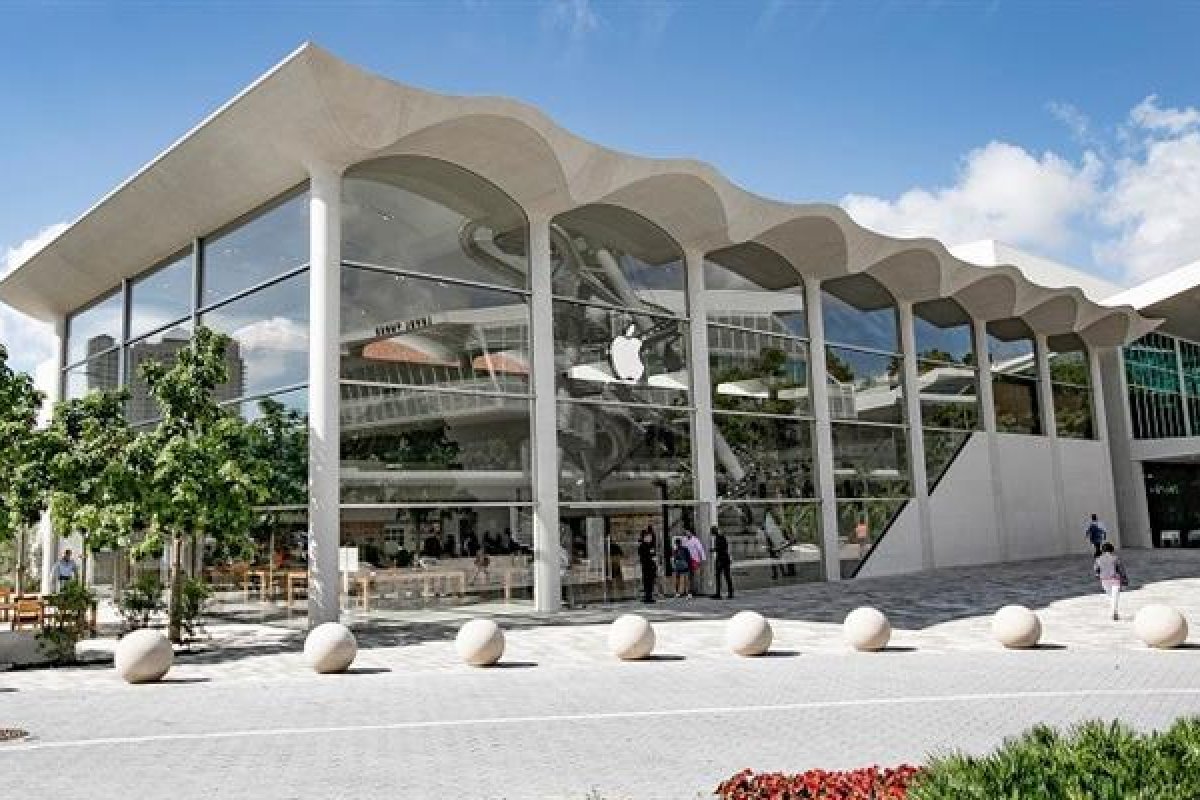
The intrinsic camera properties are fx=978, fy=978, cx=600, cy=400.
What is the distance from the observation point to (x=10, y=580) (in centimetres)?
3341

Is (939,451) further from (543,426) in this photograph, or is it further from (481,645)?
(481,645)

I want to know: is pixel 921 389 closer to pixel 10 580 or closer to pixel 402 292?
pixel 402 292

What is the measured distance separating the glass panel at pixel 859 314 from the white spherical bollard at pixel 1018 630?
48.5 ft

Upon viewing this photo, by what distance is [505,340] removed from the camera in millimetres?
20312

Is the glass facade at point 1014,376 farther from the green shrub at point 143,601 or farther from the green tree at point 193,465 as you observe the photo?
the green shrub at point 143,601

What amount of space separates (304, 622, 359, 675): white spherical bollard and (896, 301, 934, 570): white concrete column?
21070mm

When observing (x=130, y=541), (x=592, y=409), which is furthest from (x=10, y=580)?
(x=592, y=409)

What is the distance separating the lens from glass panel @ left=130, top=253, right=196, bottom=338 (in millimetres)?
22406

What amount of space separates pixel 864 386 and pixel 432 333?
14583 millimetres

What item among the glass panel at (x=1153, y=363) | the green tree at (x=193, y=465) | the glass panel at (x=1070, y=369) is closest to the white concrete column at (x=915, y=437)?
the glass panel at (x=1070, y=369)

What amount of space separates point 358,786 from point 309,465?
1104 cm

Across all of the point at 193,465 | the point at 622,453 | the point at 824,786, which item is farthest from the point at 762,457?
the point at 824,786

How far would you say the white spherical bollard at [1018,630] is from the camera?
13500 mm

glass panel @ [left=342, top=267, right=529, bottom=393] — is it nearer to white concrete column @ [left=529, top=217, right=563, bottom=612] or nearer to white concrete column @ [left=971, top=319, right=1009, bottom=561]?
white concrete column @ [left=529, top=217, right=563, bottom=612]
